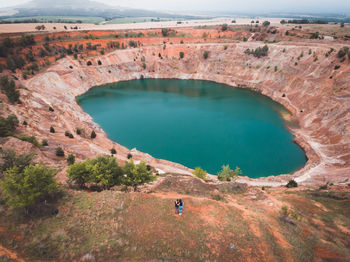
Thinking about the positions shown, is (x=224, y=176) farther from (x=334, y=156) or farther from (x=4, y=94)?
(x=4, y=94)

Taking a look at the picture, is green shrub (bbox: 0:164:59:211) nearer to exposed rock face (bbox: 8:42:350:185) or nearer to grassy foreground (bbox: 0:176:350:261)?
grassy foreground (bbox: 0:176:350:261)

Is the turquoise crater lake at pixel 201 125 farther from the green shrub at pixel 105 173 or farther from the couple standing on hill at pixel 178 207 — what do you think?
the couple standing on hill at pixel 178 207

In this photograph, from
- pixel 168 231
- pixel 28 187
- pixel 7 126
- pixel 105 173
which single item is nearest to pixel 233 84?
pixel 105 173

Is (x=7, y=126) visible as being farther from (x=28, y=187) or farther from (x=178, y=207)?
(x=178, y=207)

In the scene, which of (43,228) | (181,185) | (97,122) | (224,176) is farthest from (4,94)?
(224,176)

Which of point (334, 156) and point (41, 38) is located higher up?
point (41, 38)

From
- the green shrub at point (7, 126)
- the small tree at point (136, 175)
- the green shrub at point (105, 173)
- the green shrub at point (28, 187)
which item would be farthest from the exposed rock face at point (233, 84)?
the green shrub at point (28, 187)

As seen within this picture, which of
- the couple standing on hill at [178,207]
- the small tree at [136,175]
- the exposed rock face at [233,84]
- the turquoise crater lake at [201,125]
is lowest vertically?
the turquoise crater lake at [201,125]
